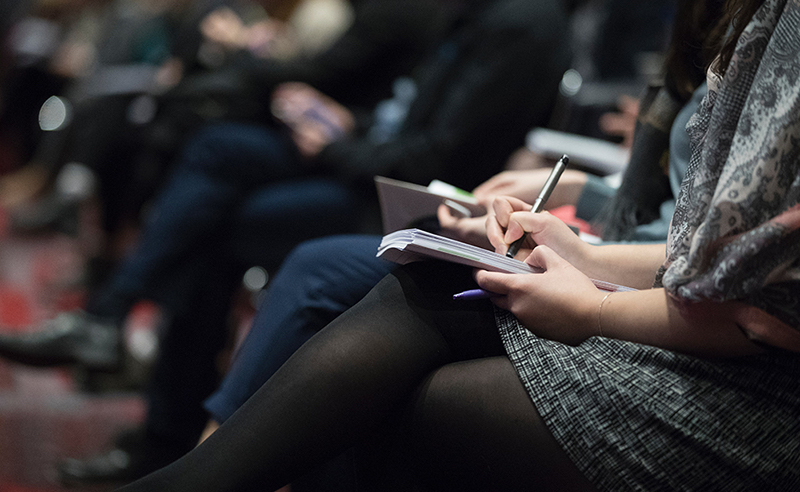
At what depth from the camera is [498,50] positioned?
137cm

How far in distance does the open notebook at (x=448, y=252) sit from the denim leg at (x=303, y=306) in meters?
0.16

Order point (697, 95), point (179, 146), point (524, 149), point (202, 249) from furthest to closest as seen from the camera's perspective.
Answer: point (179, 146)
point (202, 249)
point (524, 149)
point (697, 95)

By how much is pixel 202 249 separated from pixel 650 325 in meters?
1.22

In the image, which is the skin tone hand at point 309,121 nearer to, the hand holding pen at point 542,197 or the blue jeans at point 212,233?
the blue jeans at point 212,233

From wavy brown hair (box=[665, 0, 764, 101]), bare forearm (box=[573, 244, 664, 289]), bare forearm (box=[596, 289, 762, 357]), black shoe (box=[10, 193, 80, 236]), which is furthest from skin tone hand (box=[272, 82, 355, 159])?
black shoe (box=[10, 193, 80, 236])

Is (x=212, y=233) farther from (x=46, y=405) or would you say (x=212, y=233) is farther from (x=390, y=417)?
(x=390, y=417)

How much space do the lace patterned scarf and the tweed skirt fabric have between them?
0.05 meters

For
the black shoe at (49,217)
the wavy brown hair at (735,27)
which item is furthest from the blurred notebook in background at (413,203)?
the black shoe at (49,217)

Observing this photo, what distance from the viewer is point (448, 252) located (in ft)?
1.92

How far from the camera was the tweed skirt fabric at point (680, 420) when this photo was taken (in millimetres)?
523

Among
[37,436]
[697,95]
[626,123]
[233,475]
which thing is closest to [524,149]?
[626,123]

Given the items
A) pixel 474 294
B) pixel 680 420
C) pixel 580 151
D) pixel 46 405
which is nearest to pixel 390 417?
pixel 474 294

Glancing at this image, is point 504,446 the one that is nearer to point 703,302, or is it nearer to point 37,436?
point 703,302

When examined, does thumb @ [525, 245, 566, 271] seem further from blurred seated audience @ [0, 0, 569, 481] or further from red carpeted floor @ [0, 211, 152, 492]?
red carpeted floor @ [0, 211, 152, 492]
